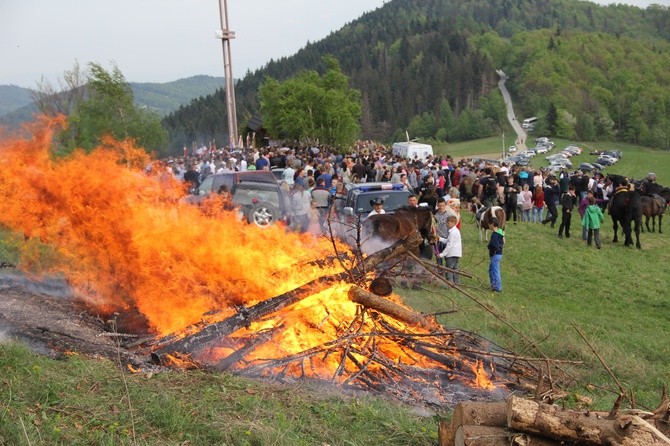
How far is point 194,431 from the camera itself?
5527 mm

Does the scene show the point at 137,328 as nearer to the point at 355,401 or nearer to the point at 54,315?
the point at 54,315

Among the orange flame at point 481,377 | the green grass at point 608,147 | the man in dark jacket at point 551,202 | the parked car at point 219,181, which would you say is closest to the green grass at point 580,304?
the man in dark jacket at point 551,202

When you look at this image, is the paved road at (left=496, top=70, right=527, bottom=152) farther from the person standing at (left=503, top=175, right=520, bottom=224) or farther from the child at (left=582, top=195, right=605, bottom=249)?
the child at (left=582, top=195, right=605, bottom=249)

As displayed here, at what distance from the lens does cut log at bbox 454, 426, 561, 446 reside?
16.6 feet

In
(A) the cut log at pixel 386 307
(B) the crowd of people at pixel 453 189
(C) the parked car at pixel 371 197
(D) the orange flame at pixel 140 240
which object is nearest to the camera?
(A) the cut log at pixel 386 307

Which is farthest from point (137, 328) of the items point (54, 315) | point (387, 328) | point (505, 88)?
point (505, 88)

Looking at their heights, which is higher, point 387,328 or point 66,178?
point 66,178

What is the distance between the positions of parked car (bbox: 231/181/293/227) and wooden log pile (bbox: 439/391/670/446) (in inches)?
390

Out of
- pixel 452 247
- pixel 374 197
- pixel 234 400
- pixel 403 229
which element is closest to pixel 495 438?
pixel 234 400

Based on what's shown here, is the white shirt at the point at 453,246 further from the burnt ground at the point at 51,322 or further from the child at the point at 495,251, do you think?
the burnt ground at the point at 51,322

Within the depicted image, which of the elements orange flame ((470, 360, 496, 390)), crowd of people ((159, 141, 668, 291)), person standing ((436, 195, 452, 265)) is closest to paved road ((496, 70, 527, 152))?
crowd of people ((159, 141, 668, 291))

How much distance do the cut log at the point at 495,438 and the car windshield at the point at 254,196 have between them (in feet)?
34.8

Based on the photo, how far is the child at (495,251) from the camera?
13.6m

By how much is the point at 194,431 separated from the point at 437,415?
2461mm
